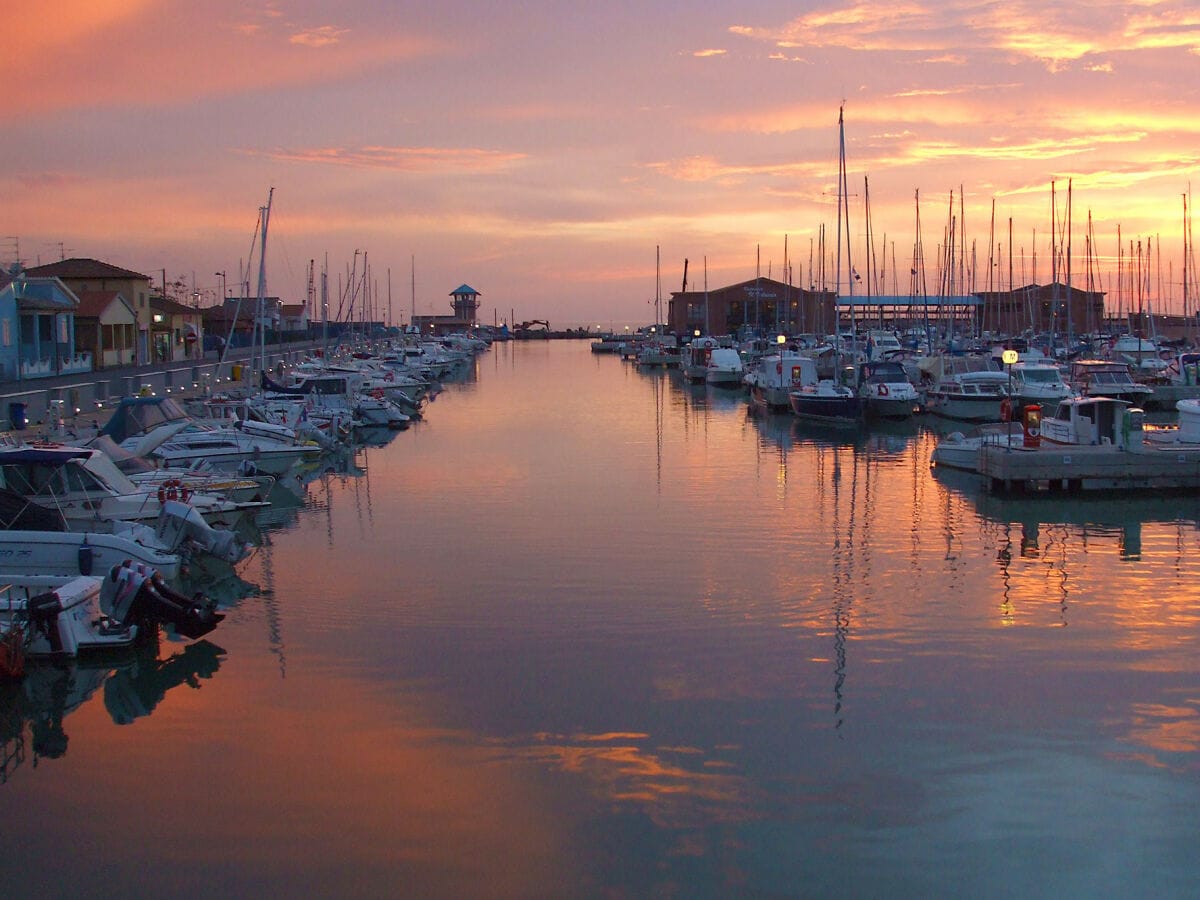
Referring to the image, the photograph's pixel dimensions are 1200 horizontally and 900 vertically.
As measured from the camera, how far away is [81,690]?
1475cm

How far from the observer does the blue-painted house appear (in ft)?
143

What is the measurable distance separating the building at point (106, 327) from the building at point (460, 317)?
104 metres

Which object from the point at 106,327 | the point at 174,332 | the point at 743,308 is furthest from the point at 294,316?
the point at 106,327

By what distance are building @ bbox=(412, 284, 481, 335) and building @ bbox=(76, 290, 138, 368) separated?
104 meters

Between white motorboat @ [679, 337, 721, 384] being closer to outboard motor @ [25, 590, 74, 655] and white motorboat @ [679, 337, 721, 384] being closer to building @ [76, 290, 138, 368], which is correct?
building @ [76, 290, 138, 368]

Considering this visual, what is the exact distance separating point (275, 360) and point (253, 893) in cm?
5384

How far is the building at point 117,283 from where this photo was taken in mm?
60000

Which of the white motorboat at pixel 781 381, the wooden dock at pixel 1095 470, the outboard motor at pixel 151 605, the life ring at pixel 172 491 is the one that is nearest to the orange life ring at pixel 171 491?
the life ring at pixel 172 491

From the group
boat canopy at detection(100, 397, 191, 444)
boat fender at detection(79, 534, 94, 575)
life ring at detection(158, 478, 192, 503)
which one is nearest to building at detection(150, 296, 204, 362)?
boat canopy at detection(100, 397, 191, 444)

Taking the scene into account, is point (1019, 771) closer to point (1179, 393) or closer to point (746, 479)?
point (746, 479)

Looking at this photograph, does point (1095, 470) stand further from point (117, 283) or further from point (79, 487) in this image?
point (117, 283)

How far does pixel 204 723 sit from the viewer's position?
Answer: 45.3 ft

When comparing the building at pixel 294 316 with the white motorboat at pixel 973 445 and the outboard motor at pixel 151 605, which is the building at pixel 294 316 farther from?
the outboard motor at pixel 151 605

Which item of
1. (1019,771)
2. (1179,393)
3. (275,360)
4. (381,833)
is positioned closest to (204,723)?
(381,833)
